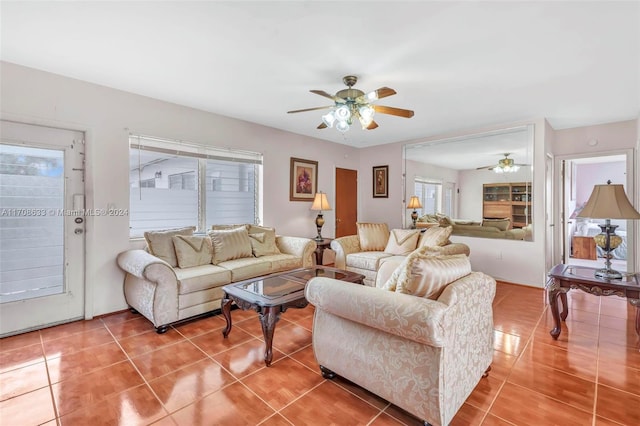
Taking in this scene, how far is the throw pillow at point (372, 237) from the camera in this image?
461cm

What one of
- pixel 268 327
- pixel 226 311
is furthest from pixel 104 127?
pixel 268 327

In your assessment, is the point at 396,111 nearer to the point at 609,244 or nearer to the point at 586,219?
the point at 609,244

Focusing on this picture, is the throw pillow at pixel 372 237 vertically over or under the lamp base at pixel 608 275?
over

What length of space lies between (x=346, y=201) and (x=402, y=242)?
6.56 feet

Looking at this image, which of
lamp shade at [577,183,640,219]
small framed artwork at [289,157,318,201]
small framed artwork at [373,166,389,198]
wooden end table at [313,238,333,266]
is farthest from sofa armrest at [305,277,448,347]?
small framed artwork at [373,166,389,198]

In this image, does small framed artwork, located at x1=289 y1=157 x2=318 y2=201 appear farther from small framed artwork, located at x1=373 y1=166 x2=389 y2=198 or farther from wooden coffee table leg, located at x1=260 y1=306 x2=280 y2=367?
wooden coffee table leg, located at x1=260 y1=306 x2=280 y2=367

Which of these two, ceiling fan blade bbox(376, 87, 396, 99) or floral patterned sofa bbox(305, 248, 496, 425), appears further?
ceiling fan blade bbox(376, 87, 396, 99)

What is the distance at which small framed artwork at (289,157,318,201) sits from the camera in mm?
5043

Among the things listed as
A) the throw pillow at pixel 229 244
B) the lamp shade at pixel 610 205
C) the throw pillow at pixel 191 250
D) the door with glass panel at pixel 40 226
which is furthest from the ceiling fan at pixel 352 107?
the door with glass panel at pixel 40 226

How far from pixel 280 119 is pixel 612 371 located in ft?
14.0

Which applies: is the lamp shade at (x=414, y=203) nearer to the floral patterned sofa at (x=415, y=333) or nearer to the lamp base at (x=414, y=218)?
the lamp base at (x=414, y=218)

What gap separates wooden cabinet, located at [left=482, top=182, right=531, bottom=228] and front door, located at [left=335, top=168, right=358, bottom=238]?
2.45m

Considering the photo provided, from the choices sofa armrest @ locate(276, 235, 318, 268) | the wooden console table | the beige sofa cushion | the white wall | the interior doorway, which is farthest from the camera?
the interior doorway

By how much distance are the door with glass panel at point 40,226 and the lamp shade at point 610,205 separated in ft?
16.0
